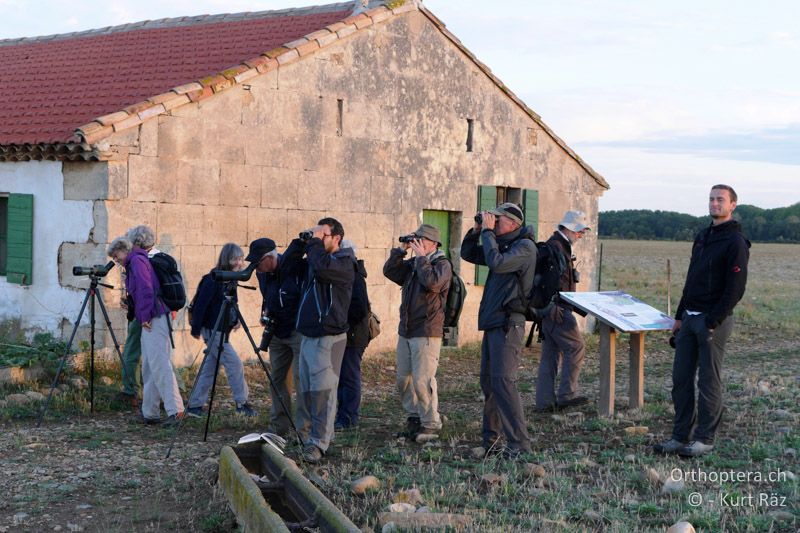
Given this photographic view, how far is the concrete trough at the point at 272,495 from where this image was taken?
4.71 m

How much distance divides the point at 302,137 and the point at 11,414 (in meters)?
5.37

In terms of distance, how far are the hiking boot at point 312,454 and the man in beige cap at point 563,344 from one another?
299 centimetres

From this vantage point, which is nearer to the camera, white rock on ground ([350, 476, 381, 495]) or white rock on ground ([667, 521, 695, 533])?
white rock on ground ([667, 521, 695, 533])

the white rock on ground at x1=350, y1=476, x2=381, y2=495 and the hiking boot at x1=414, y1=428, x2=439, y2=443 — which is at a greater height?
the white rock on ground at x1=350, y1=476, x2=381, y2=495

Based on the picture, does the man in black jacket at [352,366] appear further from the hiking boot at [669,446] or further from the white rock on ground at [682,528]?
the white rock on ground at [682,528]

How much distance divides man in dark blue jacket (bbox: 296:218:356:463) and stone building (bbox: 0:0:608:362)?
4.03 meters

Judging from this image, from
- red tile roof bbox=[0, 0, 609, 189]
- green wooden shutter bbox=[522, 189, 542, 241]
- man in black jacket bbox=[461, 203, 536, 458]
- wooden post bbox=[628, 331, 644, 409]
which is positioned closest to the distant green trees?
green wooden shutter bbox=[522, 189, 542, 241]

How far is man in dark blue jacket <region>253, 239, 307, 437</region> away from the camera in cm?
774

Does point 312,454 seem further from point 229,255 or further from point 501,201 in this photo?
point 501,201

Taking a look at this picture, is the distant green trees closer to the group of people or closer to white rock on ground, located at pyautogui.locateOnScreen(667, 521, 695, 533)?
the group of people

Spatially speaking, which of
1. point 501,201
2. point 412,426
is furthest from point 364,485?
point 501,201

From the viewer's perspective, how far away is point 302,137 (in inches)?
493

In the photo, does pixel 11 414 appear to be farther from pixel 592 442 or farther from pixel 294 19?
pixel 294 19

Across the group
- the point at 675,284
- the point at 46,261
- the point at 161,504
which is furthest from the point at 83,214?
the point at 675,284
